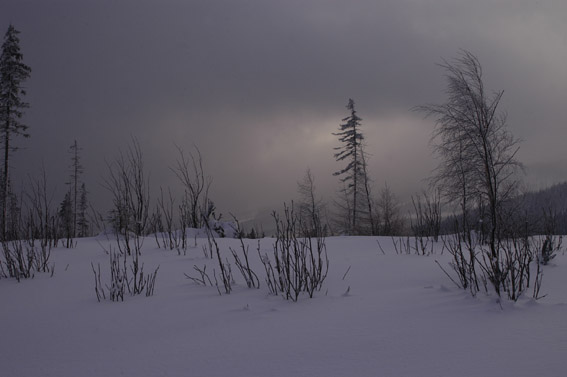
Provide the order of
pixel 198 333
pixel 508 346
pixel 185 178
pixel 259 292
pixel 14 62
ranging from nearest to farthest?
pixel 508 346 < pixel 198 333 < pixel 259 292 < pixel 185 178 < pixel 14 62

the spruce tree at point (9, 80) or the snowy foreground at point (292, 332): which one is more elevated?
the spruce tree at point (9, 80)

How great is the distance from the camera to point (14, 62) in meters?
16.7

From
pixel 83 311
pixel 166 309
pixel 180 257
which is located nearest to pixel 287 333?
pixel 166 309

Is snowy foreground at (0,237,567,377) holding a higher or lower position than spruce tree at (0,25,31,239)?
lower

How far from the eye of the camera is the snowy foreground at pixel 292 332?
1684 millimetres

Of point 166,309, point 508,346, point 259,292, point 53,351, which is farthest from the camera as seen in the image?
point 259,292

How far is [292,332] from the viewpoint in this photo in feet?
7.19

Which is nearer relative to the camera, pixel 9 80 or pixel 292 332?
pixel 292 332

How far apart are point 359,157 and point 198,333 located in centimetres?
2258

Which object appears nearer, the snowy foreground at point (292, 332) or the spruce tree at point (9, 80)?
the snowy foreground at point (292, 332)

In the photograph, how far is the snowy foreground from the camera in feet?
5.52

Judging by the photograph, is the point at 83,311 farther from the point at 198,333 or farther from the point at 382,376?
the point at 382,376

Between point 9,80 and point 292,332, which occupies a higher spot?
point 9,80

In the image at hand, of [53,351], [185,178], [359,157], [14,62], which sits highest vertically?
[14,62]
